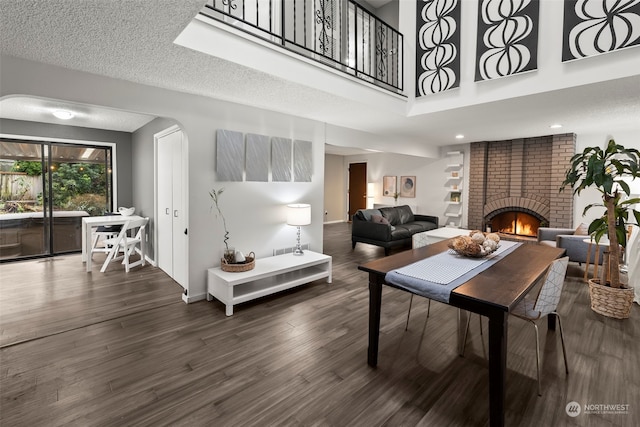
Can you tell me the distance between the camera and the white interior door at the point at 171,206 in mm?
3912

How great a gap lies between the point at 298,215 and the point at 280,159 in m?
0.79

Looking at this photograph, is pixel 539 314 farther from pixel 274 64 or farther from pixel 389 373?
pixel 274 64

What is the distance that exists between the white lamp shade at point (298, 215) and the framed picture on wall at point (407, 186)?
5687 millimetres

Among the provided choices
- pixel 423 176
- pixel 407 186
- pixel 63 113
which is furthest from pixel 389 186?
pixel 63 113

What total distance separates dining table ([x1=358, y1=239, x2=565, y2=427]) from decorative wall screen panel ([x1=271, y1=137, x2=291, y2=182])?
→ 2130 mm

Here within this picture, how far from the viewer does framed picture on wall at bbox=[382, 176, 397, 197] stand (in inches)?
373

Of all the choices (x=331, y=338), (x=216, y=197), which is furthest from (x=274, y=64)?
(x=331, y=338)

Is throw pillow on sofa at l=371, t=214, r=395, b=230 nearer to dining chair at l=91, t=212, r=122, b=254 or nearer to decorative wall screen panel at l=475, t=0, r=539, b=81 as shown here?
decorative wall screen panel at l=475, t=0, r=539, b=81

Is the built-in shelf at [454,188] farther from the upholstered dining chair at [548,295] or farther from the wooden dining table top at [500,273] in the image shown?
the upholstered dining chair at [548,295]

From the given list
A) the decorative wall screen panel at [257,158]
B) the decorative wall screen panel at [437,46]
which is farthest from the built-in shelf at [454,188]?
the decorative wall screen panel at [257,158]

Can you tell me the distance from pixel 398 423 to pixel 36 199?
6474 mm

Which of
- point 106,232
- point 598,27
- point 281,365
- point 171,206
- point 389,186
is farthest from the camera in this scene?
point 389,186

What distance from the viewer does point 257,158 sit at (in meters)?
3.83

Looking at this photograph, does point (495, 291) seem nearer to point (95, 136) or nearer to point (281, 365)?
point (281, 365)
